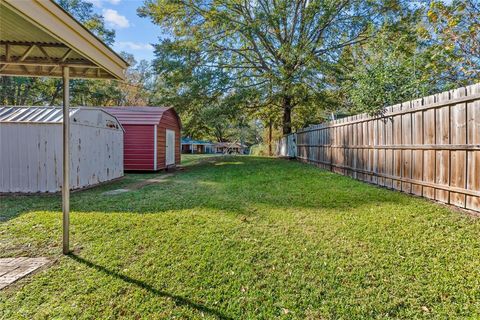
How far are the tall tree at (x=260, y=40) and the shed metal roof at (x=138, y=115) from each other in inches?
104

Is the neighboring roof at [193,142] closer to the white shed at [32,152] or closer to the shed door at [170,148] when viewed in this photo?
the shed door at [170,148]

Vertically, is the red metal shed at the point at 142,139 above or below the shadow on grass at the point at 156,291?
above

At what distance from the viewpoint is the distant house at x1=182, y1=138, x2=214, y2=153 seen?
48.6m

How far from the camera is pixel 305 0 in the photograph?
534 inches

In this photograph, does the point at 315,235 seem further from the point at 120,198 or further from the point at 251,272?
the point at 120,198

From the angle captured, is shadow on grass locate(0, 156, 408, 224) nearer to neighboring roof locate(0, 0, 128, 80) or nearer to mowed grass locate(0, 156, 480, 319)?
mowed grass locate(0, 156, 480, 319)

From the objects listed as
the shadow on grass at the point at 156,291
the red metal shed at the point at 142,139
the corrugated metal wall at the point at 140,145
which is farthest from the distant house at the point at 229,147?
the shadow on grass at the point at 156,291

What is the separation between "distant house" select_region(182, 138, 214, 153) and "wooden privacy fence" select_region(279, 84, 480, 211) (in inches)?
1693

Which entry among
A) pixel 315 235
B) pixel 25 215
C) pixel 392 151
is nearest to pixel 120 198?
pixel 25 215

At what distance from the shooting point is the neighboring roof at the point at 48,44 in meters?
1.94

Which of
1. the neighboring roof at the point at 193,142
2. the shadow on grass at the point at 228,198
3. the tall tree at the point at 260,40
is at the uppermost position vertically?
the tall tree at the point at 260,40

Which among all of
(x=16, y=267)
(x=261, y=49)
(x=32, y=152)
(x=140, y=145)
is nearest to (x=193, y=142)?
(x=261, y=49)

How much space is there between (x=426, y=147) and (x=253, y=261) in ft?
12.1

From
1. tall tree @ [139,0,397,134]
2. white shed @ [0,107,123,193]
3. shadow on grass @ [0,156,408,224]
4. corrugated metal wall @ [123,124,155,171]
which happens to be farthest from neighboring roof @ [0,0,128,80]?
tall tree @ [139,0,397,134]
